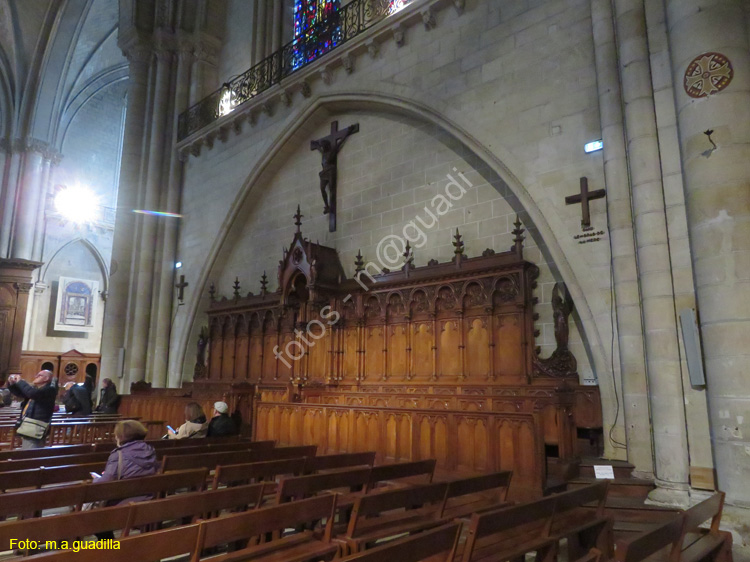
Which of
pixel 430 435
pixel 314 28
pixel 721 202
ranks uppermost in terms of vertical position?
pixel 314 28

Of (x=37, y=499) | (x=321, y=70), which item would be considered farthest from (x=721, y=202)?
(x=321, y=70)

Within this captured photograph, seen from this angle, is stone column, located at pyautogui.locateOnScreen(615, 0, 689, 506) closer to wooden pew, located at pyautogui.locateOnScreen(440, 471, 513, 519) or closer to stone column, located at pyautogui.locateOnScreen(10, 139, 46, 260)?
wooden pew, located at pyautogui.locateOnScreen(440, 471, 513, 519)

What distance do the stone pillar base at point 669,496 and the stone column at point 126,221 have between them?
12.0 meters

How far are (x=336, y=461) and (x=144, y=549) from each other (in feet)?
8.94

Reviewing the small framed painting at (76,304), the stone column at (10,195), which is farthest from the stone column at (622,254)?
the small framed painting at (76,304)

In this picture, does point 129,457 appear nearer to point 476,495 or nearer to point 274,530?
point 274,530

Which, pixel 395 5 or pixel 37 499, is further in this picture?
pixel 395 5

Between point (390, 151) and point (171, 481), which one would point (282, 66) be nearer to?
point (390, 151)

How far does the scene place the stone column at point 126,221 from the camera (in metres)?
13.4

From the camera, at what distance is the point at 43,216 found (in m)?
19.5

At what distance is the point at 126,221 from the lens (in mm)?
13844

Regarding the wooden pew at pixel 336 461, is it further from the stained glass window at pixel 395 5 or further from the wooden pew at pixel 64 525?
the stained glass window at pixel 395 5

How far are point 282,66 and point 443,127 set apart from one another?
4889 mm

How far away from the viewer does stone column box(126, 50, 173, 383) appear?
13227 mm
